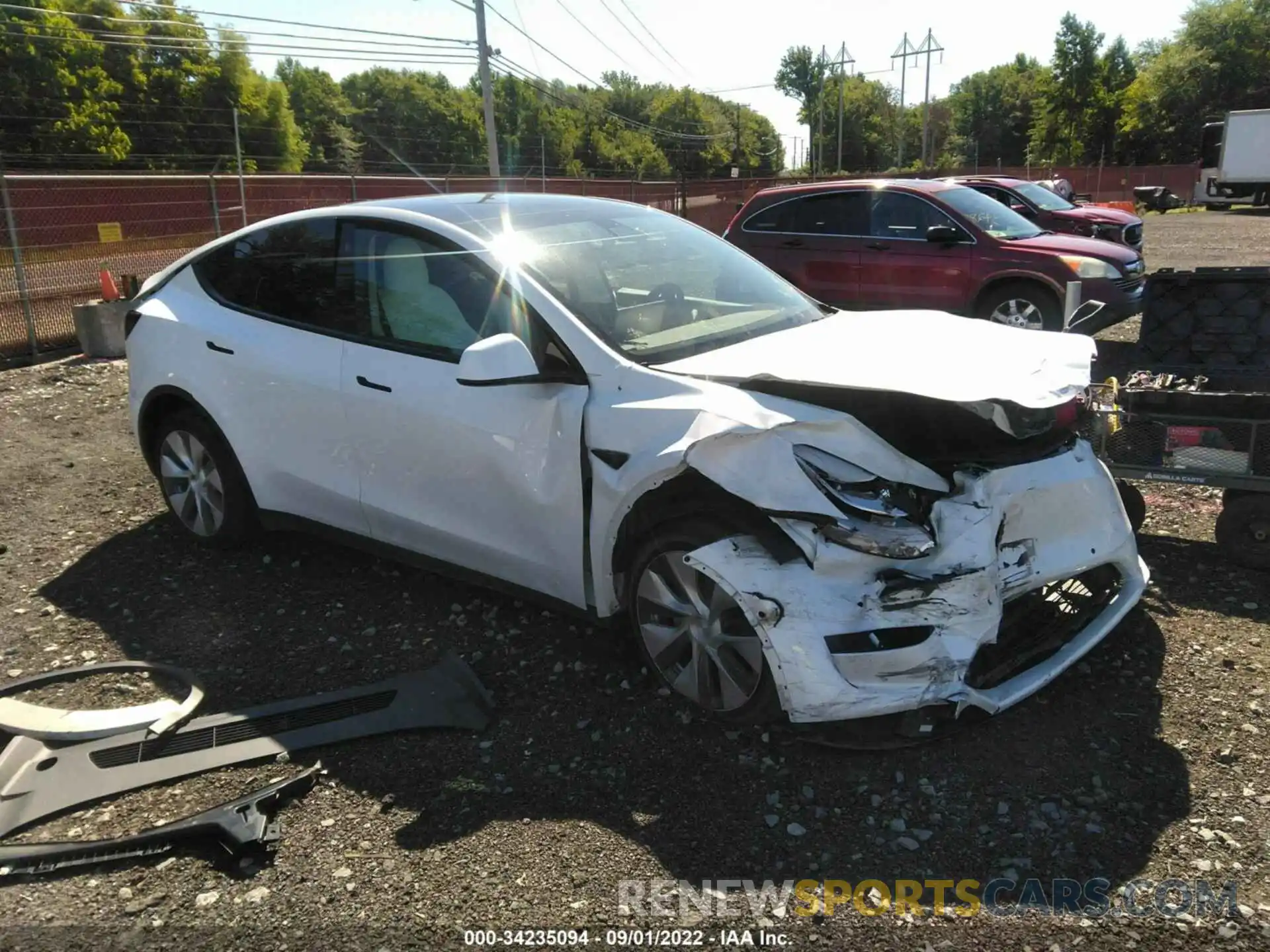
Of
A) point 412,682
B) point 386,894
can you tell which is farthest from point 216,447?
point 386,894

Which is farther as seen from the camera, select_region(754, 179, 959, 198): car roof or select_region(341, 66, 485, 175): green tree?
select_region(341, 66, 485, 175): green tree

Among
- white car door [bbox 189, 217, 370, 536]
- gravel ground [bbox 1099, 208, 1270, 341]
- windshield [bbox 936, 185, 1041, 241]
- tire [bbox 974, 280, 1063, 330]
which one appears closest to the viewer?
white car door [bbox 189, 217, 370, 536]

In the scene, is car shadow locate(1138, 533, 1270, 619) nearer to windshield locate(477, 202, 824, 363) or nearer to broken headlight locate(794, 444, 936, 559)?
broken headlight locate(794, 444, 936, 559)

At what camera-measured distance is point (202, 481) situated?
182 inches

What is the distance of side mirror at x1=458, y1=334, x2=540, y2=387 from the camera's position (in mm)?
3141

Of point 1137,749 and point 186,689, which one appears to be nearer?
point 1137,749

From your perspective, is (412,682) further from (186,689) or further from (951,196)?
(951,196)

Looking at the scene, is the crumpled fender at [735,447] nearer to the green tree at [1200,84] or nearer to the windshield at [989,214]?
the windshield at [989,214]

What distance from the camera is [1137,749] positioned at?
2959mm

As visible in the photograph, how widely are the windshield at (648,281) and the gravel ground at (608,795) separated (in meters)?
1.25

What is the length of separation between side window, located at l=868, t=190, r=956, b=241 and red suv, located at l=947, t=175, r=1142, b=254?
4322 mm

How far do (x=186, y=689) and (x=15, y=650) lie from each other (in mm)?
948

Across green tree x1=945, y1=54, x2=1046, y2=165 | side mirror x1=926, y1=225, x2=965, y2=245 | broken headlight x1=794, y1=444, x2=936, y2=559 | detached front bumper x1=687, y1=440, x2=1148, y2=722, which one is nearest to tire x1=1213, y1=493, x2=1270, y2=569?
detached front bumper x1=687, y1=440, x2=1148, y2=722

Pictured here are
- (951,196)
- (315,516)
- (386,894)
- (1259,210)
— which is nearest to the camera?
(386,894)
